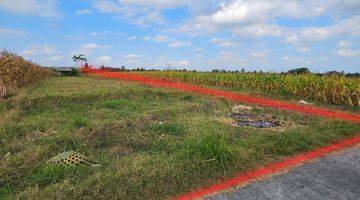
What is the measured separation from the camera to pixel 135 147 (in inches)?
342

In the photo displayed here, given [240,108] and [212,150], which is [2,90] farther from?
[212,150]

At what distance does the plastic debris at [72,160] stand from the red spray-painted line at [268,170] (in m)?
1.80

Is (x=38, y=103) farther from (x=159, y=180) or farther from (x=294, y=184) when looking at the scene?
(x=294, y=184)

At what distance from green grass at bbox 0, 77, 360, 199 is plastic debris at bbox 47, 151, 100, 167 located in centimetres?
15

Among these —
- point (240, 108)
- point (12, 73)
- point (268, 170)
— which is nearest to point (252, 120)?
point (240, 108)

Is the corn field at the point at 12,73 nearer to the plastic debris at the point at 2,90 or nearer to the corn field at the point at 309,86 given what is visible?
the plastic debris at the point at 2,90

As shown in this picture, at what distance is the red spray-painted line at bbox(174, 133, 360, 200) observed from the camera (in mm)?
6879

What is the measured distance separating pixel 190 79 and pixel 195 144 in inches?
885

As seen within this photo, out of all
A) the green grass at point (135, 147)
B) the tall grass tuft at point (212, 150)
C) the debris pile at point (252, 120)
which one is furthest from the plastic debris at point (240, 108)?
the tall grass tuft at point (212, 150)

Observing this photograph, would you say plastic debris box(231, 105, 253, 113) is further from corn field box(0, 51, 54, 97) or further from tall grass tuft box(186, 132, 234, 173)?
corn field box(0, 51, 54, 97)

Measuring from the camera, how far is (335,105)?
17.4 metres

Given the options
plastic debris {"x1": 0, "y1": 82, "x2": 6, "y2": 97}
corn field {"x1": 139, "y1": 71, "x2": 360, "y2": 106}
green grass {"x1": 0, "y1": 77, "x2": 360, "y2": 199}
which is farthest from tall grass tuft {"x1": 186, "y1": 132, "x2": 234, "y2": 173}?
corn field {"x1": 139, "y1": 71, "x2": 360, "y2": 106}

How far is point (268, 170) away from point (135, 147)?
2.51 metres

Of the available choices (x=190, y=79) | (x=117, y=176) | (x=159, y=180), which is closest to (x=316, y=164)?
(x=159, y=180)
